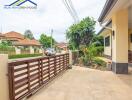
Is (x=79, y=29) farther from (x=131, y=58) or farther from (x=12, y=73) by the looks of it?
(x=12, y=73)

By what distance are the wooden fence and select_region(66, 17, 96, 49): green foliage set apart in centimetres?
1144

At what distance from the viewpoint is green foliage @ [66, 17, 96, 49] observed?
774 inches

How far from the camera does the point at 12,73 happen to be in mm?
5023

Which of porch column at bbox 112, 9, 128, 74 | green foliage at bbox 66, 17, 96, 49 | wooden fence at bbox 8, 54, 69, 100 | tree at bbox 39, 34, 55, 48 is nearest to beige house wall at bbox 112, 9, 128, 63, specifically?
porch column at bbox 112, 9, 128, 74

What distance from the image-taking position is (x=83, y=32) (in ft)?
64.5

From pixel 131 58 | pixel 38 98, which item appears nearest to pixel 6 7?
pixel 131 58

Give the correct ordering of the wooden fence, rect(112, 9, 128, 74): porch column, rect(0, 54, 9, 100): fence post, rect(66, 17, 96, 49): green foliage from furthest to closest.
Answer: rect(66, 17, 96, 49): green foliage, rect(112, 9, 128, 74): porch column, the wooden fence, rect(0, 54, 9, 100): fence post

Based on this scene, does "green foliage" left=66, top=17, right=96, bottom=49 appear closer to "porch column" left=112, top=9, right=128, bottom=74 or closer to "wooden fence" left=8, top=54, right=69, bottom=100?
"porch column" left=112, top=9, right=128, bottom=74

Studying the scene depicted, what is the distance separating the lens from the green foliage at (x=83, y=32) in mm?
19656

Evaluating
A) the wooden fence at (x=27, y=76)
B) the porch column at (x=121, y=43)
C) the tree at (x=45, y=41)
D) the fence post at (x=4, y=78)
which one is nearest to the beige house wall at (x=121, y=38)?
the porch column at (x=121, y=43)

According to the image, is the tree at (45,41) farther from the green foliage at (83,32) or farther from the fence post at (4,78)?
the fence post at (4,78)

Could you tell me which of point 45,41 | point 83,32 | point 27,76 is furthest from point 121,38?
point 45,41

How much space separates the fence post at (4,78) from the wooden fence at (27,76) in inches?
4.3

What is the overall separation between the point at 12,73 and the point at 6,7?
11.2m
